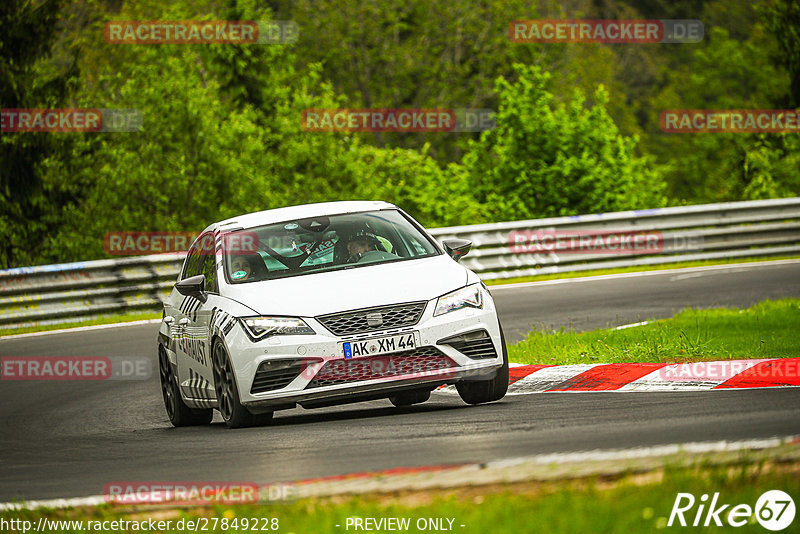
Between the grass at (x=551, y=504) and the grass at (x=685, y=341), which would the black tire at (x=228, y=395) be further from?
the grass at (x=551, y=504)

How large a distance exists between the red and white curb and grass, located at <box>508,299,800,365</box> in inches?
13.4

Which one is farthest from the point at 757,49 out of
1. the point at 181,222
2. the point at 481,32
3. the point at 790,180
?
the point at 181,222

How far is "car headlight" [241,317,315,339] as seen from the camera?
8.95 m

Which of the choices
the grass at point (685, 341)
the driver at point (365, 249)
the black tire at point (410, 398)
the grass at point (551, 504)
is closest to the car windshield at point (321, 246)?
the driver at point (365, 249)

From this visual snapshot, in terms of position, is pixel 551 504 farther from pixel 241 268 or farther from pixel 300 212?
pixel 300 212

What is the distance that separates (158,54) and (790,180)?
1746cm

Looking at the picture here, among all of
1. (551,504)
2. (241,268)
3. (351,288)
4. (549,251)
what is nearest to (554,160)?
(549,251)

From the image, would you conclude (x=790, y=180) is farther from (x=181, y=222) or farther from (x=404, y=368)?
(x=404, y=368)

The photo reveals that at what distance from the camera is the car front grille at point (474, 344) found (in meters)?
9.08

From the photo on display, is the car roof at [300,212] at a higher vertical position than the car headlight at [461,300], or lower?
higher

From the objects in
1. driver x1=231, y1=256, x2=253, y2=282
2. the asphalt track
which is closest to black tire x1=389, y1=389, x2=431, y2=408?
the asphalt track

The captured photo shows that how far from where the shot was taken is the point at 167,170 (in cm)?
3017

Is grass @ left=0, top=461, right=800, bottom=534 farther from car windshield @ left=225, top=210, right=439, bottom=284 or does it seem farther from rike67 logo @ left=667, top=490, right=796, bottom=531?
car windshield @ left=225, top=210, right=439, bottom=284

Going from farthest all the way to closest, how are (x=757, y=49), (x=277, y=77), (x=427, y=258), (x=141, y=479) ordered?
(x=757, y=49) → (x=277, y=77) → (x=427, y=258) → (x=141, y=479)
